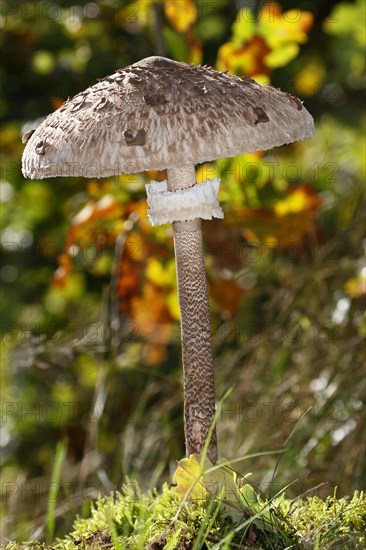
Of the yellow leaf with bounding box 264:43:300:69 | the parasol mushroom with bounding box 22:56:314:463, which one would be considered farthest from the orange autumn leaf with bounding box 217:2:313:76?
the parasol mushroom with bounding box 22:56:314:463

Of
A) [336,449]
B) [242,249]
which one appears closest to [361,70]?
[242,249]

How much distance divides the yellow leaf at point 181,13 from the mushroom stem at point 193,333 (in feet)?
4.85

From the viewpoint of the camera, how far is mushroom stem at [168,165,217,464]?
2432mm

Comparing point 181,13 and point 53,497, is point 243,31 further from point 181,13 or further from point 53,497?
point 53,497

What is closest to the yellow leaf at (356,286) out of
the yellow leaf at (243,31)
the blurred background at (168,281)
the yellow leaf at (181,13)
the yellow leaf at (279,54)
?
the blurred background at (168,281)

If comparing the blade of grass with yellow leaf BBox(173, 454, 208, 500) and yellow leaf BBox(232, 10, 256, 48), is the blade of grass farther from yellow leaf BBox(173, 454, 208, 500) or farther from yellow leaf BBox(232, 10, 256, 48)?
yellow leaf BBox(232, 10, 256, 48)

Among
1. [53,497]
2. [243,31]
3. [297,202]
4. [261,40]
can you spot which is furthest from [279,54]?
[53,497]

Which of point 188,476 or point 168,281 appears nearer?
point 188,476

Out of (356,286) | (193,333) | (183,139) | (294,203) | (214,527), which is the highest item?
(183,139)

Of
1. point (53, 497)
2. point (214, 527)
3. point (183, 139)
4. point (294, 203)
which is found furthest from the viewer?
point (294, 203)

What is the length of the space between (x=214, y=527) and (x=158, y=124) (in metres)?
1.24

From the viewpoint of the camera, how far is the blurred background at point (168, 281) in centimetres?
359

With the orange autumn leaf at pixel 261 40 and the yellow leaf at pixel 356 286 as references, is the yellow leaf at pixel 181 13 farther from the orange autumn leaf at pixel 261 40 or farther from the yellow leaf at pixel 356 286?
the yellow leaf at pixel 356 286

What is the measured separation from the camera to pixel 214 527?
2.25 meters
